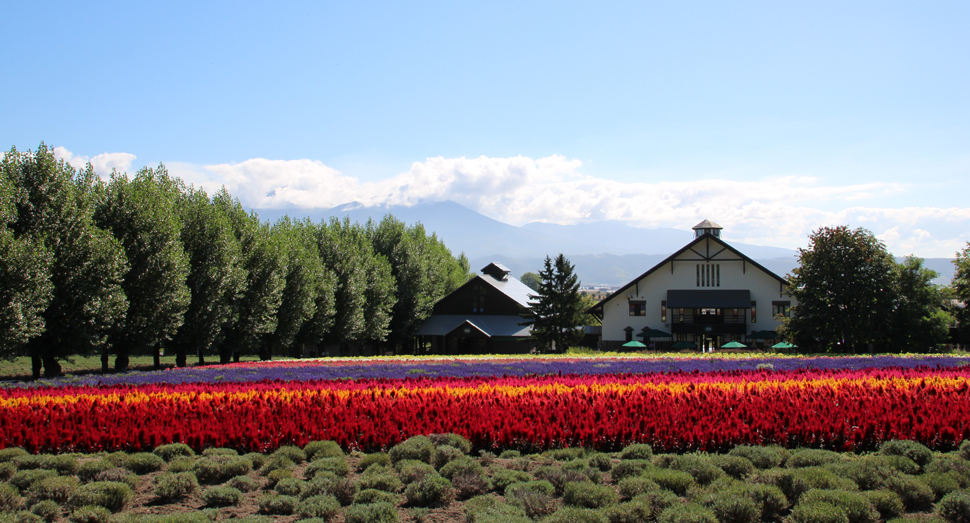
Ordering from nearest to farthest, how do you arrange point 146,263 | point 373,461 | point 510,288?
point 373,461 < point 146,263 < point 510,288

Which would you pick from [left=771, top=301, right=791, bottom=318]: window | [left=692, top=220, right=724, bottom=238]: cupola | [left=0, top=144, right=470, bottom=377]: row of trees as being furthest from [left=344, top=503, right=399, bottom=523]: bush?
[left=692, top=220, right=724, bottom=238]: cupola

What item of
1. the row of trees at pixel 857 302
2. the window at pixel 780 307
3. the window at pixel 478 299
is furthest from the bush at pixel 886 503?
the window at pixel 478 299

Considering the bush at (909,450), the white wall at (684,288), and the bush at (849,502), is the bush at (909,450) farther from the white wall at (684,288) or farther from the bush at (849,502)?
the white wall at (684,288)

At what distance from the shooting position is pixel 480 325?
59.2 m

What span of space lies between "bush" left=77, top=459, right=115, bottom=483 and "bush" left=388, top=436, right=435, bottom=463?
3.84 meters

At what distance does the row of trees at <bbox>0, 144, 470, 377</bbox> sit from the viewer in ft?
80.9

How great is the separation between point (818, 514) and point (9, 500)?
8840 mm

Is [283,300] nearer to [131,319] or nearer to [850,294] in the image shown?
[131,319]

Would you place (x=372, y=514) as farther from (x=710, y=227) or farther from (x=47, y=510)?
(x=710, y=227)

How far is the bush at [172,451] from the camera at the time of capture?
9414 millimetres

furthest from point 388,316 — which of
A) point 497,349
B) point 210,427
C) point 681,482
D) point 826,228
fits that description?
point 681,482

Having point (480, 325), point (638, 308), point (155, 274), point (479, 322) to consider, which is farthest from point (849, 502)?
point (479, 322)

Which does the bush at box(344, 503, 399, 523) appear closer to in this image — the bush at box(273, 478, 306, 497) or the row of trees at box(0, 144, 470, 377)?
the bush at box(273, 478, 306, 497)

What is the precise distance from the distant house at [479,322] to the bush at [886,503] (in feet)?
164
